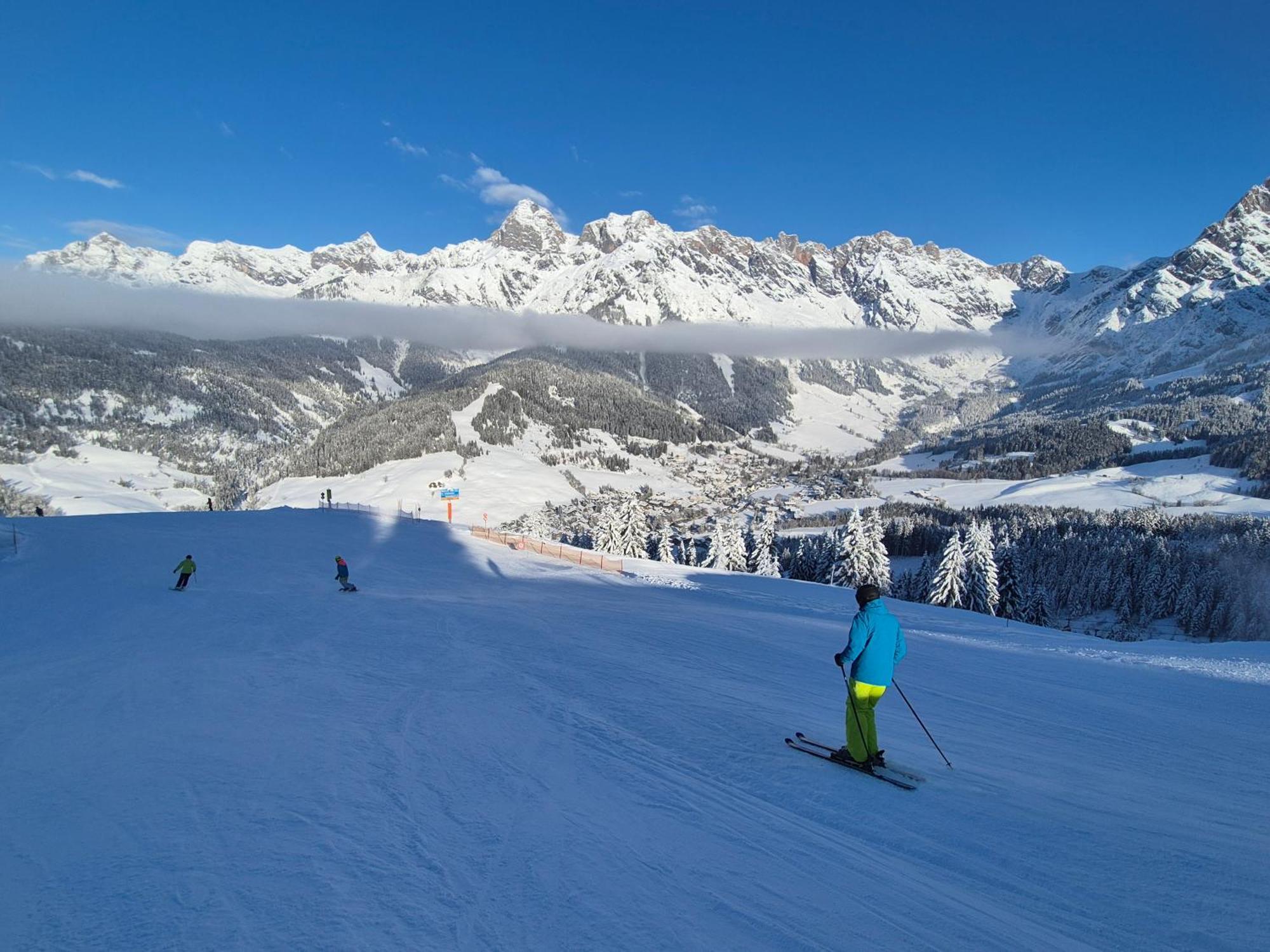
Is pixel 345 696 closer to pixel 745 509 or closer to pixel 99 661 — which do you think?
pixel 99 661

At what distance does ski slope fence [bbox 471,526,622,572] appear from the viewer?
112 ft

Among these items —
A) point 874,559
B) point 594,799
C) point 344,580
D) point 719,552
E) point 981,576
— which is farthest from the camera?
point 719,552

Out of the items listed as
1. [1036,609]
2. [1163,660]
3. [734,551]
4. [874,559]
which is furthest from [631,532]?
[1163,660]

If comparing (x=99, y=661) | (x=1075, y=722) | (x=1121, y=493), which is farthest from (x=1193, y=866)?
(x=1121, y=493)

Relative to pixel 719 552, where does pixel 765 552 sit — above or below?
above

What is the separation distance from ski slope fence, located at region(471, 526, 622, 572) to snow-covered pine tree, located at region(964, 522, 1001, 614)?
1306 inches

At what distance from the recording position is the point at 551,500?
138375mm

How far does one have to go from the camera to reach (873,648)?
6895 mm

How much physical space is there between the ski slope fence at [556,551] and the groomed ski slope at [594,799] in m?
19.1

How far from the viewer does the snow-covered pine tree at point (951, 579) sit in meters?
51.4

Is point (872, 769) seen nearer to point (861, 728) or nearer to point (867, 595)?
point (861, 728)

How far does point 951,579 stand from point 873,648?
5104cm

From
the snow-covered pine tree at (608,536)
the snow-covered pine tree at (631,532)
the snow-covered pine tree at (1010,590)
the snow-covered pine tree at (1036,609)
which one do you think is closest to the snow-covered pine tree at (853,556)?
the snow-covered pine tree at (1010,590)

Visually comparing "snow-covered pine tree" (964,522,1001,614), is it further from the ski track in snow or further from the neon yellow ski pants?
the neon yellow ski pants
